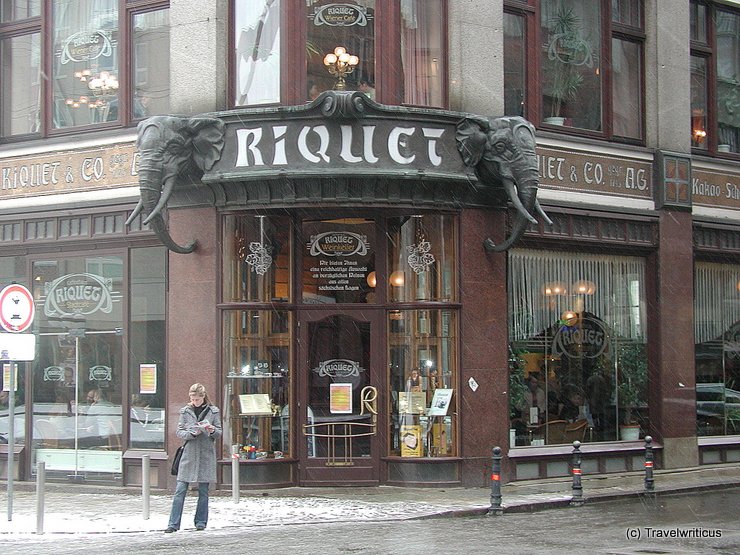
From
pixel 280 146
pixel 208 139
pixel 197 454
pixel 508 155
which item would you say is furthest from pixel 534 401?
pixel 197 454

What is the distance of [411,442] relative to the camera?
18.9m

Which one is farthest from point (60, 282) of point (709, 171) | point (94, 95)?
point (709, 171)

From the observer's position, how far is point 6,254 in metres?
21.0

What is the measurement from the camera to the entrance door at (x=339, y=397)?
1881cm

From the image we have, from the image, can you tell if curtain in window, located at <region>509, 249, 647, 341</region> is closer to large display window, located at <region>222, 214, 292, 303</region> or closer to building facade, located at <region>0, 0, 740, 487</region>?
building facade, located at <region>0, 0, 740, 487</region>

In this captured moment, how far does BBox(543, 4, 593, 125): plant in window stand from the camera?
2105 centimetres

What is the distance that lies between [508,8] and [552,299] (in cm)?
512

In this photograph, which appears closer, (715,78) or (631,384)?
(631,384)

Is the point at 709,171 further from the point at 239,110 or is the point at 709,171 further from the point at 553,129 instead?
the point at 239,110

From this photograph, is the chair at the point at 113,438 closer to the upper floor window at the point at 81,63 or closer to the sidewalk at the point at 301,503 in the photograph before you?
the sidewalk at the point at 301,503

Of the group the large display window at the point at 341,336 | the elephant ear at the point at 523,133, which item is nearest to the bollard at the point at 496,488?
the large display window at the point at 341,336

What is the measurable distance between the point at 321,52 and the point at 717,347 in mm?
10288

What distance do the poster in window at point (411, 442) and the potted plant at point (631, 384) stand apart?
4607 mm

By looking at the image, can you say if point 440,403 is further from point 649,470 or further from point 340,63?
point 340,63
